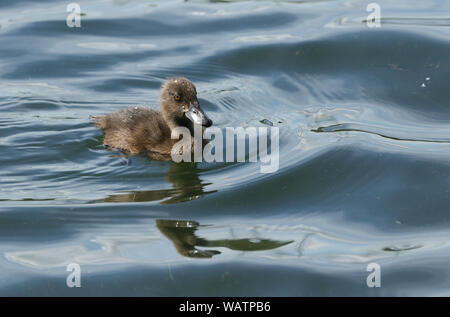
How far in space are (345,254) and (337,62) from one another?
4.20 m

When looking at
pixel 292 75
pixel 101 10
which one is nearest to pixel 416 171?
pixel 292 75

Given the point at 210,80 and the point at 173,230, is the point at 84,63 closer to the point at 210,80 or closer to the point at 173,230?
the point at 210,80

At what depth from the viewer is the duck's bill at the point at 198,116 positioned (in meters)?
6.84

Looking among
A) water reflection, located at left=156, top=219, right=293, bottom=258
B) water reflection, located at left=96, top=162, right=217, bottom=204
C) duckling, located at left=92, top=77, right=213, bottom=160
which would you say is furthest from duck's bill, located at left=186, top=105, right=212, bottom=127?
water reflection, located at left=156, top=219, right=293, bottom=258

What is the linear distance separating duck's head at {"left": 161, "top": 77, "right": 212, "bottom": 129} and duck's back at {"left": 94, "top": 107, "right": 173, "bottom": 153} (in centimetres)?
13

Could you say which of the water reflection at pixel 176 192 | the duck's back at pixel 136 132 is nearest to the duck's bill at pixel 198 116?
the duck's back at pixel 136 132

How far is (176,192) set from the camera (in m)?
6.19

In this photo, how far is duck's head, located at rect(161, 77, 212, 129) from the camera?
23.1 feet

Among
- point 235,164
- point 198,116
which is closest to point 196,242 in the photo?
point 235,164

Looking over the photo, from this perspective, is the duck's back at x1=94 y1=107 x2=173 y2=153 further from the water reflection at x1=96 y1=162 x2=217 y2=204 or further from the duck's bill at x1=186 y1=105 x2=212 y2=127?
the water reflection at x1=96 y1=162 x2=217 y2=204

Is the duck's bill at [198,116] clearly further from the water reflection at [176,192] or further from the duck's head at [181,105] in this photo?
the water reflection at [176,192]

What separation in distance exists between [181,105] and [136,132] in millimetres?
476

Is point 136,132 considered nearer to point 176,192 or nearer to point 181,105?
point 181,105

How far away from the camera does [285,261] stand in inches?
201
